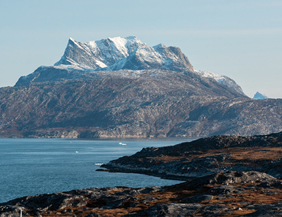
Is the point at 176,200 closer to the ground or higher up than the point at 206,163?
closer to the ground

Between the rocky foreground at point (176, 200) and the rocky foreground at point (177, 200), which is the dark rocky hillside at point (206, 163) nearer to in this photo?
the rocky foreground at point (177, 200)

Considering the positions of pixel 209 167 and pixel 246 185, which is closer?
pixel 246 185

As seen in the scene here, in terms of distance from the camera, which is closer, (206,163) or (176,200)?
(176,200)

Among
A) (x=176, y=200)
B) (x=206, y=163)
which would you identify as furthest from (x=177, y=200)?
(x=206, y=163)

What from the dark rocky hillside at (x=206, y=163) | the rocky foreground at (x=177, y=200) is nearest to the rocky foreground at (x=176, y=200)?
the rocky foreground at (x=177, y=200)

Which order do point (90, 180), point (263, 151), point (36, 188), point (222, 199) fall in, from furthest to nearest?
point (263, 151)
point (90, 180)
point (36, 188)
point (222, 199)

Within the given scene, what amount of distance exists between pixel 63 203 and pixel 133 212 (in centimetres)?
1553

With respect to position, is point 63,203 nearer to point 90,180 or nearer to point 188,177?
point 90,180

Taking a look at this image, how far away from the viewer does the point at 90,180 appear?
6083 inches

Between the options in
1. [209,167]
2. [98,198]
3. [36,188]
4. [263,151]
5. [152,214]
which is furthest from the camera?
[263,151]

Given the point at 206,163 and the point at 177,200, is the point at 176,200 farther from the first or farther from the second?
the point at 206,163

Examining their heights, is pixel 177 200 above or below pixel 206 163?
below

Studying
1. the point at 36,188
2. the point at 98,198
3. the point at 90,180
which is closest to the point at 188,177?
the point at 90,180

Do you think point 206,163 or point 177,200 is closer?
point 177,200
